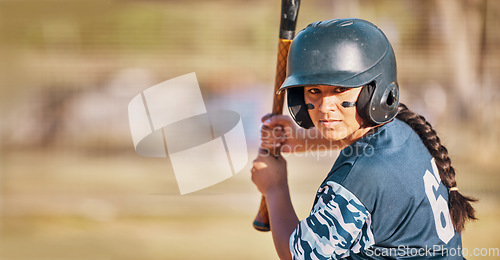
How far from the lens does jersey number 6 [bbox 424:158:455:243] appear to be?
169 cm

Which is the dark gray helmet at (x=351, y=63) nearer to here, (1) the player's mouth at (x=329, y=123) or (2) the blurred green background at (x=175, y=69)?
(1) the player's mouth at (x=329, y=123)

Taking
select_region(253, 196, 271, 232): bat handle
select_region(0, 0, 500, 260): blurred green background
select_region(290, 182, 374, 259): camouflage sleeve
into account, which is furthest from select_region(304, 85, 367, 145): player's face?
select_region(0, 0, 500, 260): blurred green background

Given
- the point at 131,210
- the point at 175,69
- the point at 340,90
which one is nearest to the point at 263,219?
the point at 340,90

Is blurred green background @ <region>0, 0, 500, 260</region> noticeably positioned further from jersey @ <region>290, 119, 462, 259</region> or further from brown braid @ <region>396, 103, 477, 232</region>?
jersey @ <region>290, 119, 462, 259</region>

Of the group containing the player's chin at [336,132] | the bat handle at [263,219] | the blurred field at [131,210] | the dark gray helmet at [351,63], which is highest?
the dark gray helmet at [351,63]

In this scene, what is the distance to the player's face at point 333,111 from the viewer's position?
171 centimetres

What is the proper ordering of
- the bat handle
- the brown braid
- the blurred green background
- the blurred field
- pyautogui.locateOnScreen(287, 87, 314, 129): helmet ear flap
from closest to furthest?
1. the brown braid
2. pyautogui.locateOnScreen(287, 87, 314, 129): helmet ear flap
3. the bat handle
4. the blurred field
5. the blurred green background

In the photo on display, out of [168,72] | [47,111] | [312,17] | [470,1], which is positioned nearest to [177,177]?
[168,72]

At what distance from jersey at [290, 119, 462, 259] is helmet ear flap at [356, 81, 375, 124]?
0.08 meters

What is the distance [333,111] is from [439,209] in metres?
0.45

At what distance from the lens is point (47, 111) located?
34.7 ft

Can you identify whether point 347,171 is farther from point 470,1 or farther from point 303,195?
point 470,1

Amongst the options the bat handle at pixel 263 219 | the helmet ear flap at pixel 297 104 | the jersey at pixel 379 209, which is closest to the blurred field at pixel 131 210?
the bat handle at pixel 263 219

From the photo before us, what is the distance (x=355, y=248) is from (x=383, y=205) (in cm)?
16
